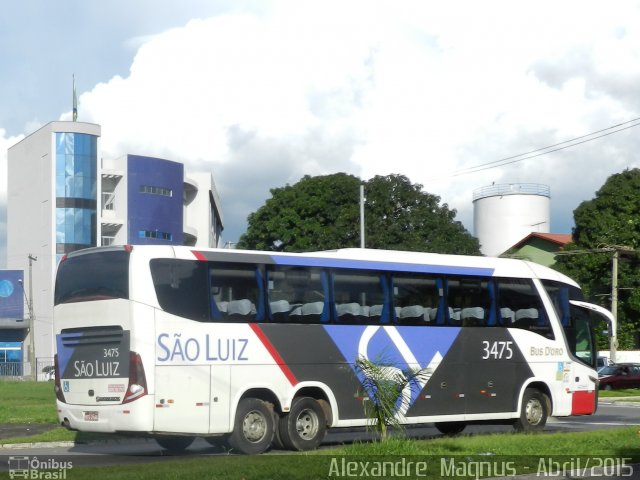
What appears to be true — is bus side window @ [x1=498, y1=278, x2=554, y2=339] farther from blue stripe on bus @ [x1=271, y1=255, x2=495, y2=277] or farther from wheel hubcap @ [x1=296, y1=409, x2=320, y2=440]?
wheel hubcap @ [x1=296, y1=409, x2=320, y2=440]

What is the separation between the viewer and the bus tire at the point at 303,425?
690 inches

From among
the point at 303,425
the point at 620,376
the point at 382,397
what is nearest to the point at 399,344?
the point at 303,425

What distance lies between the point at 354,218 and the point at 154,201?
874 inches

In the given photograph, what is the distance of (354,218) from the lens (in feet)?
219

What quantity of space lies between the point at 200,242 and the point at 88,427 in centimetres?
7591

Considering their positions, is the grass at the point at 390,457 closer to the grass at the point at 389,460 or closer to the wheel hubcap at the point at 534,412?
the grass at the point at 389,460

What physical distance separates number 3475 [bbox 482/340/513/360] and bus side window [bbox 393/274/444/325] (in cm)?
140

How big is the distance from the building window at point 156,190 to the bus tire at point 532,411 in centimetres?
6342

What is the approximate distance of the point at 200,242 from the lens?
302ft

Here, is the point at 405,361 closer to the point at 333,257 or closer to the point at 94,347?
the point at 333,257

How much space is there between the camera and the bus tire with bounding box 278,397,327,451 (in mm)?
17516

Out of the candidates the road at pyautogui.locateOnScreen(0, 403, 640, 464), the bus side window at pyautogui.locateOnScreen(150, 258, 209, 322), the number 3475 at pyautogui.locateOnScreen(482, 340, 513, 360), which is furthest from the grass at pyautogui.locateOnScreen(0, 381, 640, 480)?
the number 3475 at pyautogui.locateOnScreen(482, 340, 513, 360)

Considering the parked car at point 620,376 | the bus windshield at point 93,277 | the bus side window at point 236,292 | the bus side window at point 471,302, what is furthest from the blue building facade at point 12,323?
the bus side window at point 236,292

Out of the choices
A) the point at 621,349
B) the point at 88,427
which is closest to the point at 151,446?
the point at 88,427
